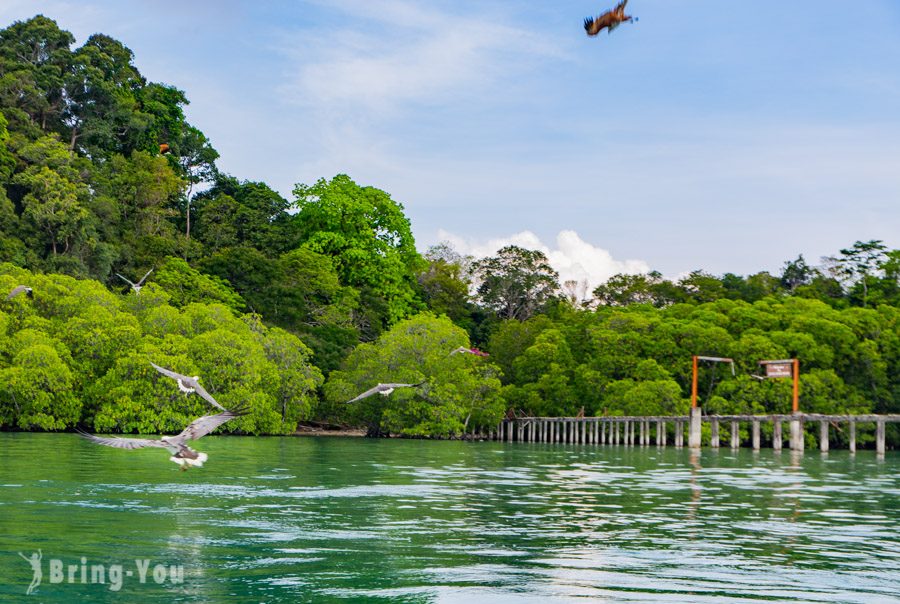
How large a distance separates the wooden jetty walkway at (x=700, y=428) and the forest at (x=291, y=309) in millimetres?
1823

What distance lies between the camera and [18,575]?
17281 mm

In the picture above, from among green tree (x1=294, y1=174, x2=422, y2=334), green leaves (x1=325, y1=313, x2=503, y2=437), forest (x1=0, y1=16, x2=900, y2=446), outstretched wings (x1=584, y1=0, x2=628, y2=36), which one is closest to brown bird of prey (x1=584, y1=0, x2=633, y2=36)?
outstretched wings (x1=584, y1=0, x2=628, y2=36)

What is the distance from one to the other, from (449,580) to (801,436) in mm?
65073

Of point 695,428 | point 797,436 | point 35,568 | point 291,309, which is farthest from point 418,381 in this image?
point 35,568

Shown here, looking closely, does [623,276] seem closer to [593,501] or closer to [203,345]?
[203,345]

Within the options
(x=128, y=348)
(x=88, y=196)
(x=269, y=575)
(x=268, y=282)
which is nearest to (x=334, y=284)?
(x=268, y=282)

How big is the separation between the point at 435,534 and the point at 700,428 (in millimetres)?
63308

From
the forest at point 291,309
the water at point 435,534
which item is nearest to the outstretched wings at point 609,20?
the water at point 435,534

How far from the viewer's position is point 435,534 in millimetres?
23219

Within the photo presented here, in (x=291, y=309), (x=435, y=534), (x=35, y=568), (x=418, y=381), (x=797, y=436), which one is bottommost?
(x=35, y=568)

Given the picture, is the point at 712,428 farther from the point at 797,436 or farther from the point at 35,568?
the point at 35,568

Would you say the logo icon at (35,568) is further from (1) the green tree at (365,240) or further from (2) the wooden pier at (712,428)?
(1) the green tree at (365,240)

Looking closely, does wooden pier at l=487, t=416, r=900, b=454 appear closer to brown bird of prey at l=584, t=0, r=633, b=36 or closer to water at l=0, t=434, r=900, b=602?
water at l=0, t=434, r=900, b=602

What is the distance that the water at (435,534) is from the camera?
56.4 ft
